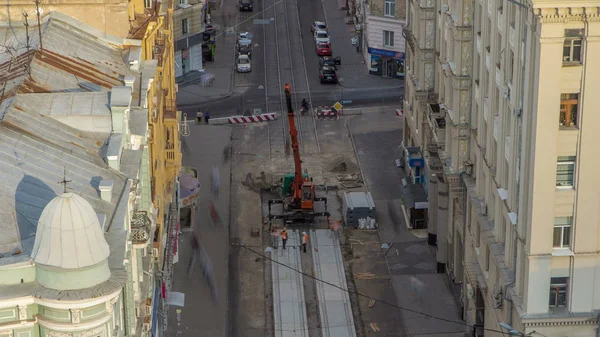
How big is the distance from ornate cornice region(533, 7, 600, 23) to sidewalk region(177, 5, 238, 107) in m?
74.7

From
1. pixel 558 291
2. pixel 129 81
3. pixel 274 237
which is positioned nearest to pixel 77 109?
pixel 129 81

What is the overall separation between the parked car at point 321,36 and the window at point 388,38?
15159 mm

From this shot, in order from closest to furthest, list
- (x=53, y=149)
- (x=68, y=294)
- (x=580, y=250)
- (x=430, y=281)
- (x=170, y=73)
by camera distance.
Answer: (x=68, y=294) → (x=53, y=149) → (x=580, y=250) → (x=430, y=281) → (x=170, y=73)

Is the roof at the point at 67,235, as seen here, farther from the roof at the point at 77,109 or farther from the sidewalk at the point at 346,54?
the sidewalk at the point at 346,54

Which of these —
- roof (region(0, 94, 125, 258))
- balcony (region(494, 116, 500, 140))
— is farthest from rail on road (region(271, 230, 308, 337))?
roof (region(0, 94, 125, 258))

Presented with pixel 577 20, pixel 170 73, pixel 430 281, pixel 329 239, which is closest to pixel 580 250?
pixel 577 20

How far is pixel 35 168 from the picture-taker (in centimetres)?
5362

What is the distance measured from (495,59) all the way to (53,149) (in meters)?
27.1

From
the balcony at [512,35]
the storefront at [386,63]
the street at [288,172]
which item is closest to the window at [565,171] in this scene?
the balcony at [512,35]

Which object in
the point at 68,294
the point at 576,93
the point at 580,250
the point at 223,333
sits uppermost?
the point at 576,93

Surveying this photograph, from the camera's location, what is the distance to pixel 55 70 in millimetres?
66562

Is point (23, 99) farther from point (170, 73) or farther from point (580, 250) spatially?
point (170, 73)

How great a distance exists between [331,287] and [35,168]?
3695 cm

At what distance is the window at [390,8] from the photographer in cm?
13375
